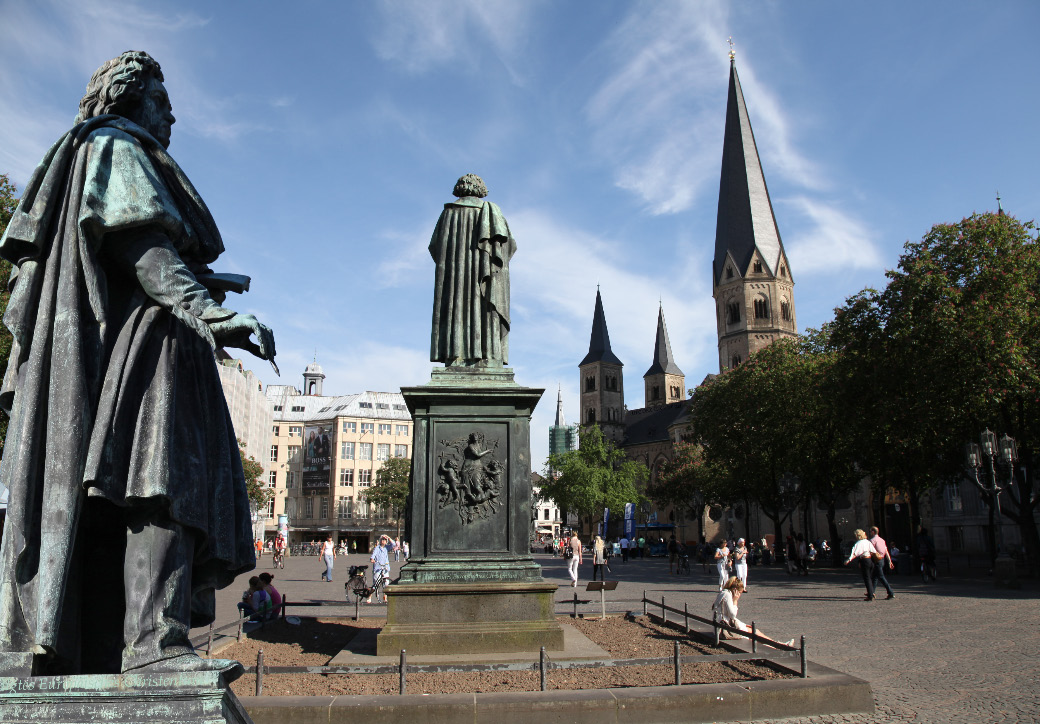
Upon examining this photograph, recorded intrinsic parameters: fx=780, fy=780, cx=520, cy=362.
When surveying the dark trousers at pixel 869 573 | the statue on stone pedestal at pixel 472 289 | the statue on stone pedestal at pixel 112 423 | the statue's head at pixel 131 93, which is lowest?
the dark trousers at pixel 869 573

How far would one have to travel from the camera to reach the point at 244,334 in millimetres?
2541

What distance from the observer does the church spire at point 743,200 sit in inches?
3782

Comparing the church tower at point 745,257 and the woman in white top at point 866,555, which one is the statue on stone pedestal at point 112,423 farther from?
the church tower at point 745,257

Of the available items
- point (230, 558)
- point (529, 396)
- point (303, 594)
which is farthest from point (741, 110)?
point (230, 558)

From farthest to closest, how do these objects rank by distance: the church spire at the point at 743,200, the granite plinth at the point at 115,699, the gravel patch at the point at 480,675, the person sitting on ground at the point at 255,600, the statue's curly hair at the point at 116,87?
the church spire at the point at 743,200 → the person sitting on ground at the point at 255,600 → the gravel patch at the point at 480,675 → the statue's curly hair at the point at 116,87 → the granite plinth at the point at 115,699

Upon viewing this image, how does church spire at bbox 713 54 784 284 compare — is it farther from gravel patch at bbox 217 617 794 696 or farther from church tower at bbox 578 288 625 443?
gravel patch at bbox 217 617 794 696

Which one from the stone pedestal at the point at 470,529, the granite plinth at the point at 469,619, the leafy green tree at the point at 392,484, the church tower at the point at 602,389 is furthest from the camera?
the church tower at the point at 602,389

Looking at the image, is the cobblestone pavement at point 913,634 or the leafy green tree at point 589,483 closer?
the cobblestone pavement at point 913,634

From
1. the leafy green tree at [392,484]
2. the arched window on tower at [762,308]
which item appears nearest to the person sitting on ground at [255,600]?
the leafy green tree at [392,484]

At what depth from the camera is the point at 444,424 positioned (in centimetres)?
878

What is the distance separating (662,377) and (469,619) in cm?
13539

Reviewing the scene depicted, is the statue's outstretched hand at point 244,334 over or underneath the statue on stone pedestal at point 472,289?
underneath

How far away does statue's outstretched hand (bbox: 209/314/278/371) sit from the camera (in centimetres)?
253

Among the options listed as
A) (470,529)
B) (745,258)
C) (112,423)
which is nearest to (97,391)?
(112,423)
